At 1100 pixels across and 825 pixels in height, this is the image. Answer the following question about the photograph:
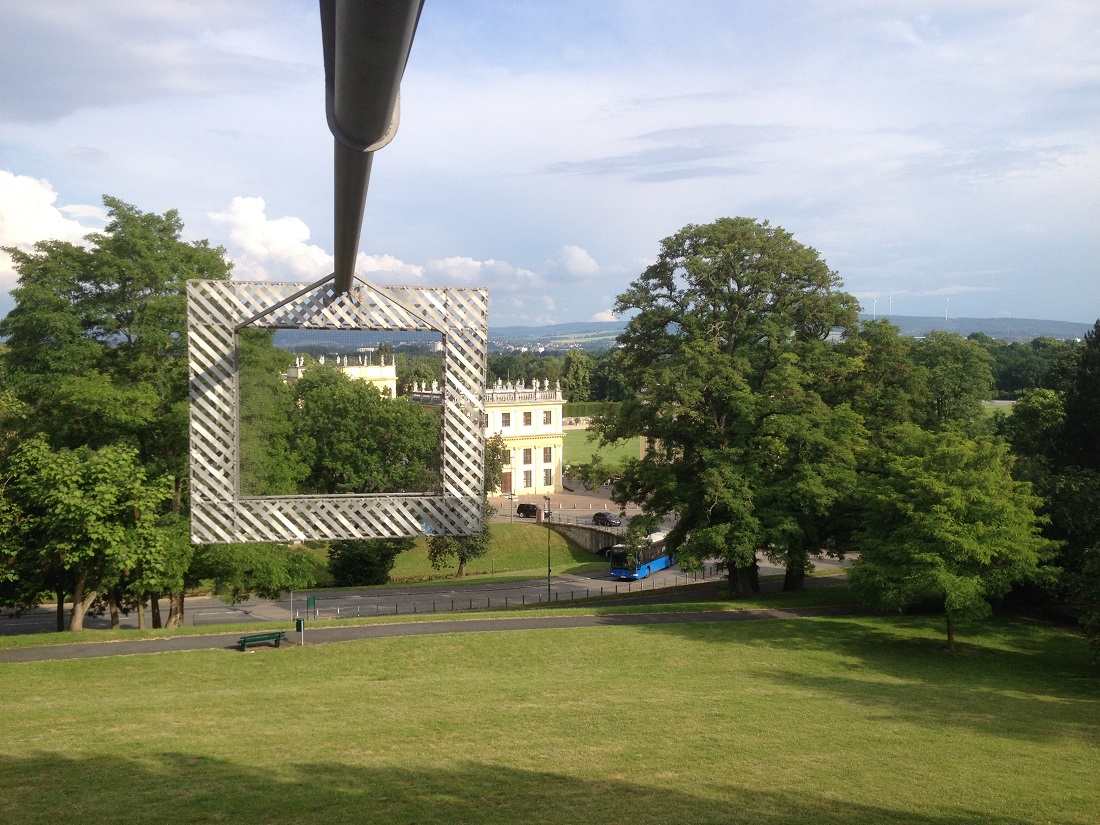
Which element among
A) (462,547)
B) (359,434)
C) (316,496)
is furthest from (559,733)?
(359,434)

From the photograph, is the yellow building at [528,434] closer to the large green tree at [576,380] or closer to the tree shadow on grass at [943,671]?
the tree shadow on grass at [943,671]

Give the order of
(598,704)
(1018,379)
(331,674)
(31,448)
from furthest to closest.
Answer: (1018,379) → (31,448) → (331,674) → (598,704)

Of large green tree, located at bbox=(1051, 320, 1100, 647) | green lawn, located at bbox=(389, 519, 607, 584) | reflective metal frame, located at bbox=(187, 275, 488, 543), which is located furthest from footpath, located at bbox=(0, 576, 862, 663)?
green lawn, located at bbox=(389, 519, 607, 584)

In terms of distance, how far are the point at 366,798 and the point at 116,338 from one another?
50.9 feet

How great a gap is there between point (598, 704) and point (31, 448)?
13053 mm

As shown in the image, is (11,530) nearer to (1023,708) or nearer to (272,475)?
(272,475)

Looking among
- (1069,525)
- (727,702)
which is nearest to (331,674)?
(727,702)

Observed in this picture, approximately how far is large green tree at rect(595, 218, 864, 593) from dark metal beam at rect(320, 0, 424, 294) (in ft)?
67.8

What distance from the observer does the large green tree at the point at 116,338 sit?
1978cm

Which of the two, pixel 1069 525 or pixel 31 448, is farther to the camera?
pixel 1069 525

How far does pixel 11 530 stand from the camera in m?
19.1

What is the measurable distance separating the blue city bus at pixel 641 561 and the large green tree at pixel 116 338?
20651mm

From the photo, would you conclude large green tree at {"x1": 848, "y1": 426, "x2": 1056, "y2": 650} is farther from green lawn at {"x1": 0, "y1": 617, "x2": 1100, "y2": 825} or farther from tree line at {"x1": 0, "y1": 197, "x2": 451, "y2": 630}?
tree line at {"x1": 0, "y1": 197, "x2": 451, "y2": 630}

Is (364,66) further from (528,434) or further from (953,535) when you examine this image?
(528,434)
